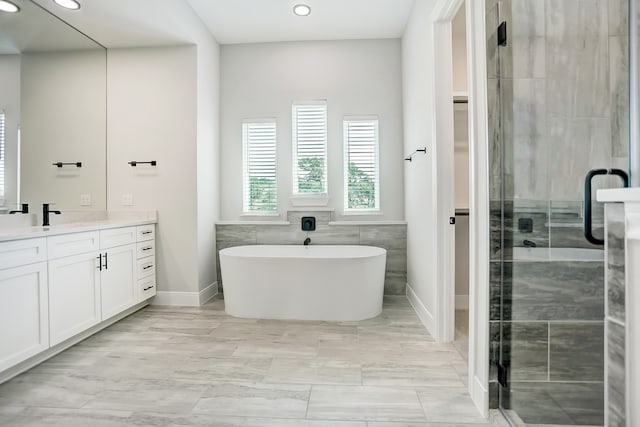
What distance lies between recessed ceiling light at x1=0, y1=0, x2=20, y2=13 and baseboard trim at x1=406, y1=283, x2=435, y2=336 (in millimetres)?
3852

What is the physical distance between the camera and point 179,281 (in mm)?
3373

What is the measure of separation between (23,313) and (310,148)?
285cm

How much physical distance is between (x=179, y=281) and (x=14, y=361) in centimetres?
154

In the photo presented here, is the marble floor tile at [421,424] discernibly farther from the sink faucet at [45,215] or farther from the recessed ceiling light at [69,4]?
the recessed ceiling light at [69,4]

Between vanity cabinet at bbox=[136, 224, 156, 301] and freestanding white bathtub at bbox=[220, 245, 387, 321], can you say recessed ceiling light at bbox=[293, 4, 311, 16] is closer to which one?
freestanding white bathtub at bbox=[220, 245, 387, 321]

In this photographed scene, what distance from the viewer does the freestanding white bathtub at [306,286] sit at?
114 inches

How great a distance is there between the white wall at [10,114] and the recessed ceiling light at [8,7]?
1.01 ft

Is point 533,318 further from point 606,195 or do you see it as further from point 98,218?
point 98,218

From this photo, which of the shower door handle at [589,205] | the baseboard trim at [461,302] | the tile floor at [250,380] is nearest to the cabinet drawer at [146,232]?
the tile floor at [250,380]

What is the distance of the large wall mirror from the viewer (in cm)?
253

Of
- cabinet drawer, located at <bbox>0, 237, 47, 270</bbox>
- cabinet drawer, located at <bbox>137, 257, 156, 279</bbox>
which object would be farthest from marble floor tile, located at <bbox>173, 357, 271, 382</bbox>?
cabinet drawer, located at <bbox>137, 257, 156, 279</bbox>

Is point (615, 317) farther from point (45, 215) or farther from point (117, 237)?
point (45, 215)

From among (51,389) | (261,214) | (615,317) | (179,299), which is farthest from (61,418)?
(261,214)

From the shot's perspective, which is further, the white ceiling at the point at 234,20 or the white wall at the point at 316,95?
the white wall at the point at 316,95
